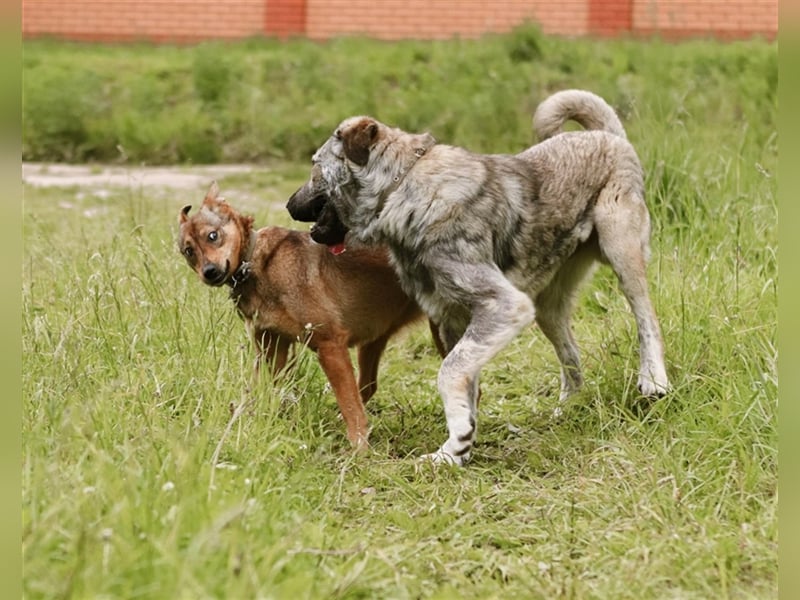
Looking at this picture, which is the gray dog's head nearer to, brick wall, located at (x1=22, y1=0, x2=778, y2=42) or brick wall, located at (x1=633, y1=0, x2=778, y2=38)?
brick wall, located at (x1=22, y1=0, x2=778, y2=42)

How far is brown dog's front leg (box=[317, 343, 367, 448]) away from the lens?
5949 mm

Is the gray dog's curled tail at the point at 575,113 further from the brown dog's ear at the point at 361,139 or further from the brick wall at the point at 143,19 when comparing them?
the brick wall at the point at 143,19

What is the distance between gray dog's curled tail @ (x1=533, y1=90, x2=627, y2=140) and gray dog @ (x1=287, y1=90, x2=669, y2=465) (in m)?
0.31

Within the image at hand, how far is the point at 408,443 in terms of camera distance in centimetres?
623

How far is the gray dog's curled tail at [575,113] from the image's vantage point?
6.90m

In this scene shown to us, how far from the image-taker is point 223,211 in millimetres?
5910

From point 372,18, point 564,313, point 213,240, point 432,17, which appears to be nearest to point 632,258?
point 564,313

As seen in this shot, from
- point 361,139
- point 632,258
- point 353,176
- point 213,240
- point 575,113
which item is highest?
point 575,113

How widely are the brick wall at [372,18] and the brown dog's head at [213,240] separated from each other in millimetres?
11831

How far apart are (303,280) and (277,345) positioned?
43 cm

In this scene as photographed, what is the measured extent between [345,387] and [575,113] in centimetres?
226

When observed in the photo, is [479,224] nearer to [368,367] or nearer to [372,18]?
[368,367]

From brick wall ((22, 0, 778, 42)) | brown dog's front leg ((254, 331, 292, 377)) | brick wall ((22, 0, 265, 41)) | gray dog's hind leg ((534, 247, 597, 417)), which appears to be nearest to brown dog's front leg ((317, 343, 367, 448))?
brown dog's front leg ((254, 331, 292, 377))

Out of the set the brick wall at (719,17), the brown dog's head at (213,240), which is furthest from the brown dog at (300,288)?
the brick wall at (719,17)
